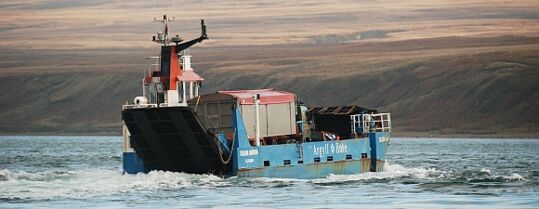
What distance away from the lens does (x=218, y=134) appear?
60.7 meters

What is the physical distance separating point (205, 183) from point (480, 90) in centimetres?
10636

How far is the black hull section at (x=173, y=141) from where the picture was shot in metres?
59.4

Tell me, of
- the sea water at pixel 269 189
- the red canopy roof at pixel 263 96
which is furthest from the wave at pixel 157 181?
the red canopy roof at pixel 263 96

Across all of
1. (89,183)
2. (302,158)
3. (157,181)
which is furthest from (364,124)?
(89,183)

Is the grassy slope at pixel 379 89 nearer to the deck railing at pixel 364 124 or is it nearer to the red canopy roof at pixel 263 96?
the deck railing at pixel 364 124

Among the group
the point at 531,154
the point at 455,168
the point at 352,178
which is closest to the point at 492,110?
the point at 531,154

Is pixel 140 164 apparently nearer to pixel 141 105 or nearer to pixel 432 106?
pixel 141 105

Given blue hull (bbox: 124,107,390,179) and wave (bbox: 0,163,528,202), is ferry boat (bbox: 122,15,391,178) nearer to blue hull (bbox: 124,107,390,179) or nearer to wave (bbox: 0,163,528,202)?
blue hull (bbox: 124,107,390,179)

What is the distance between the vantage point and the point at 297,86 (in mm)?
178875

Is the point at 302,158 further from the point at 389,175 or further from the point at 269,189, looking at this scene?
the point at 269,189

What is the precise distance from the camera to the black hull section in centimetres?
5944

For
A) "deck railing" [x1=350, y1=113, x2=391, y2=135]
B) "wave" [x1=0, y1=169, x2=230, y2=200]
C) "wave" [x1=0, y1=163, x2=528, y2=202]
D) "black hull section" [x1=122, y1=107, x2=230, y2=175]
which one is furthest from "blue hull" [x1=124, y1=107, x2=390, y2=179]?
"wave" [x1=0, y1=169, x2=230, y2=200]

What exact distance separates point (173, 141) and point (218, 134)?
5.87 feet

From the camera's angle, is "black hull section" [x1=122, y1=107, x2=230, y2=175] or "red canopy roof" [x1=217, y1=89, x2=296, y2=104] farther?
"red canopy roof" [x1=217, y1=89, x2=296, y2=104]
